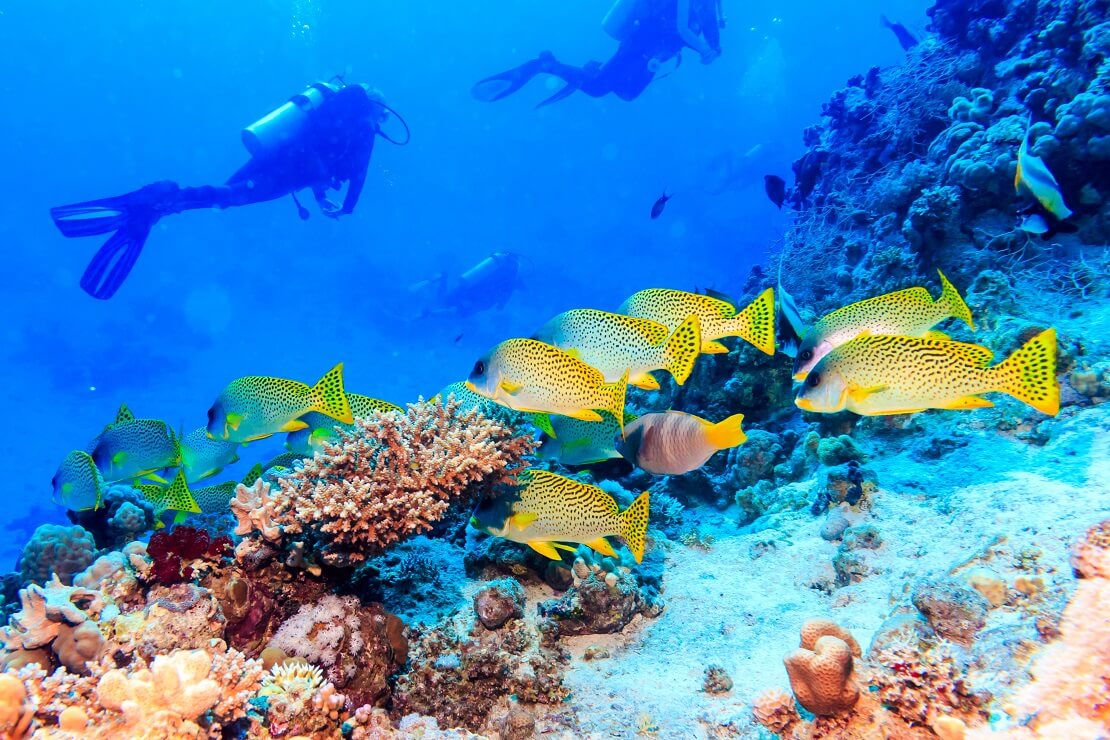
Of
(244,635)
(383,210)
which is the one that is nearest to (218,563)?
(244,635)

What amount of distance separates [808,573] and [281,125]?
1462 cm

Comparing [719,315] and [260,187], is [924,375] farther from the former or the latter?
[260,187]

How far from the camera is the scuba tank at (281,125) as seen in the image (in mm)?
12789

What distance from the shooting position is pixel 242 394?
4.50m

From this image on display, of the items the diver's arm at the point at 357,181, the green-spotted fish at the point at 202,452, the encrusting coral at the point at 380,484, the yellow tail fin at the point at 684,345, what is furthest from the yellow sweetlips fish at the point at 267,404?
the diver's arm at the point at 357,181

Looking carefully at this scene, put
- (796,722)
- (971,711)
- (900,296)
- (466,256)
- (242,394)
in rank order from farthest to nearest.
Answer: (466,256)
(242,394)
(900,296)
(796,722)
(971,711)

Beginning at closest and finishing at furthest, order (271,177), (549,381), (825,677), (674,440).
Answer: (825,677) → (549,381) → (674,440) → (271,177)

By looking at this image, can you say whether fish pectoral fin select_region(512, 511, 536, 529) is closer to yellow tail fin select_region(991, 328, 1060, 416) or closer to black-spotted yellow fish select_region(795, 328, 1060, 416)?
black-spotted yellow fish select_region(795, 328, 1060, 416)

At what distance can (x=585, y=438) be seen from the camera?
504 centimetres

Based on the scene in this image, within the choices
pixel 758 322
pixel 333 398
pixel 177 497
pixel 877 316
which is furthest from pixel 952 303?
pixel 177 497

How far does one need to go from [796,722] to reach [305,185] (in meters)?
15.7

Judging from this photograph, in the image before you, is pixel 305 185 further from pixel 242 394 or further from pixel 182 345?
pixel 182 345

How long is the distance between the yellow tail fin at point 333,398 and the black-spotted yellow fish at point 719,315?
7.90 feet

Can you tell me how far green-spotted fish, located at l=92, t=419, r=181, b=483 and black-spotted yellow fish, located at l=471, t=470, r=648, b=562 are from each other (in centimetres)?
380
